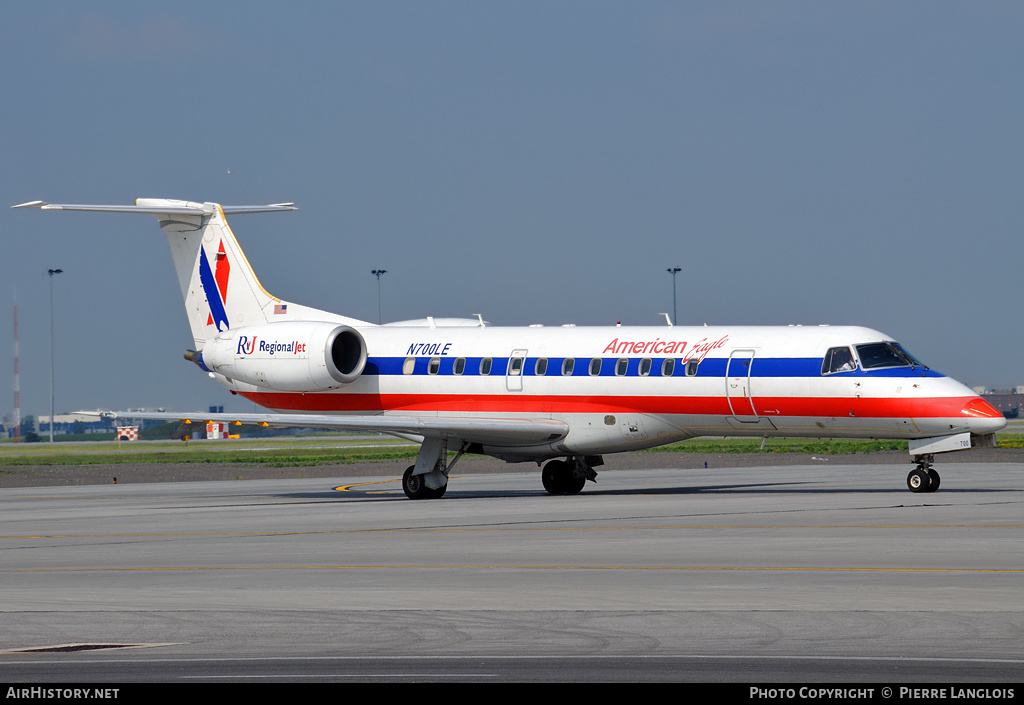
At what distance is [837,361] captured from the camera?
29.7 m

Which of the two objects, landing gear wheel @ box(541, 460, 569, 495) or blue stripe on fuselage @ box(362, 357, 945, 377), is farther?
landing gear wheel @ box(541, 460, 569, 495)

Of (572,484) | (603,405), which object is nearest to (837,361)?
(603,405)

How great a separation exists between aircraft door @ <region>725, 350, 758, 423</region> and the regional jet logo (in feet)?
48.9

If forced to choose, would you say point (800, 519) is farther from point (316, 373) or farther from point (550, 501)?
point (316, 373)

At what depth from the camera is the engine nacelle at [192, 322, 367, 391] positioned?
35.1 metres

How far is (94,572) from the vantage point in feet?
58.4

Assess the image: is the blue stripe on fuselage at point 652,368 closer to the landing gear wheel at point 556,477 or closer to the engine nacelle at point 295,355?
the engine nacelle at point 295,355

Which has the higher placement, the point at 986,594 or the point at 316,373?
the point at 316,373

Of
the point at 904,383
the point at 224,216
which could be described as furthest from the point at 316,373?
the point at 904,383

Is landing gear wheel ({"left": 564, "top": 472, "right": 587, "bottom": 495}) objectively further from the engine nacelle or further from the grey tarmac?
the engine nacelle

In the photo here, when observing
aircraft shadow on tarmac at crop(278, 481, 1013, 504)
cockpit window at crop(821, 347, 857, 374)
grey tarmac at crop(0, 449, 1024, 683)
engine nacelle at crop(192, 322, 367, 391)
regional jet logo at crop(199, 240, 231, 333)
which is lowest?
aircraft shadow on tarmac at crop(278, 481, 1013, 504)

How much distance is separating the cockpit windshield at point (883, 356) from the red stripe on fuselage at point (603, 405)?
0.92 meters

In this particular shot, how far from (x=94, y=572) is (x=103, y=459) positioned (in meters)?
45.4

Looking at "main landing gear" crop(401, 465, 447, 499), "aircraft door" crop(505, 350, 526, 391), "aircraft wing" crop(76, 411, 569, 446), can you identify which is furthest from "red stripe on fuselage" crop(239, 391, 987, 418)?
"main landing gear" crop(401, 465, 447, 499)
